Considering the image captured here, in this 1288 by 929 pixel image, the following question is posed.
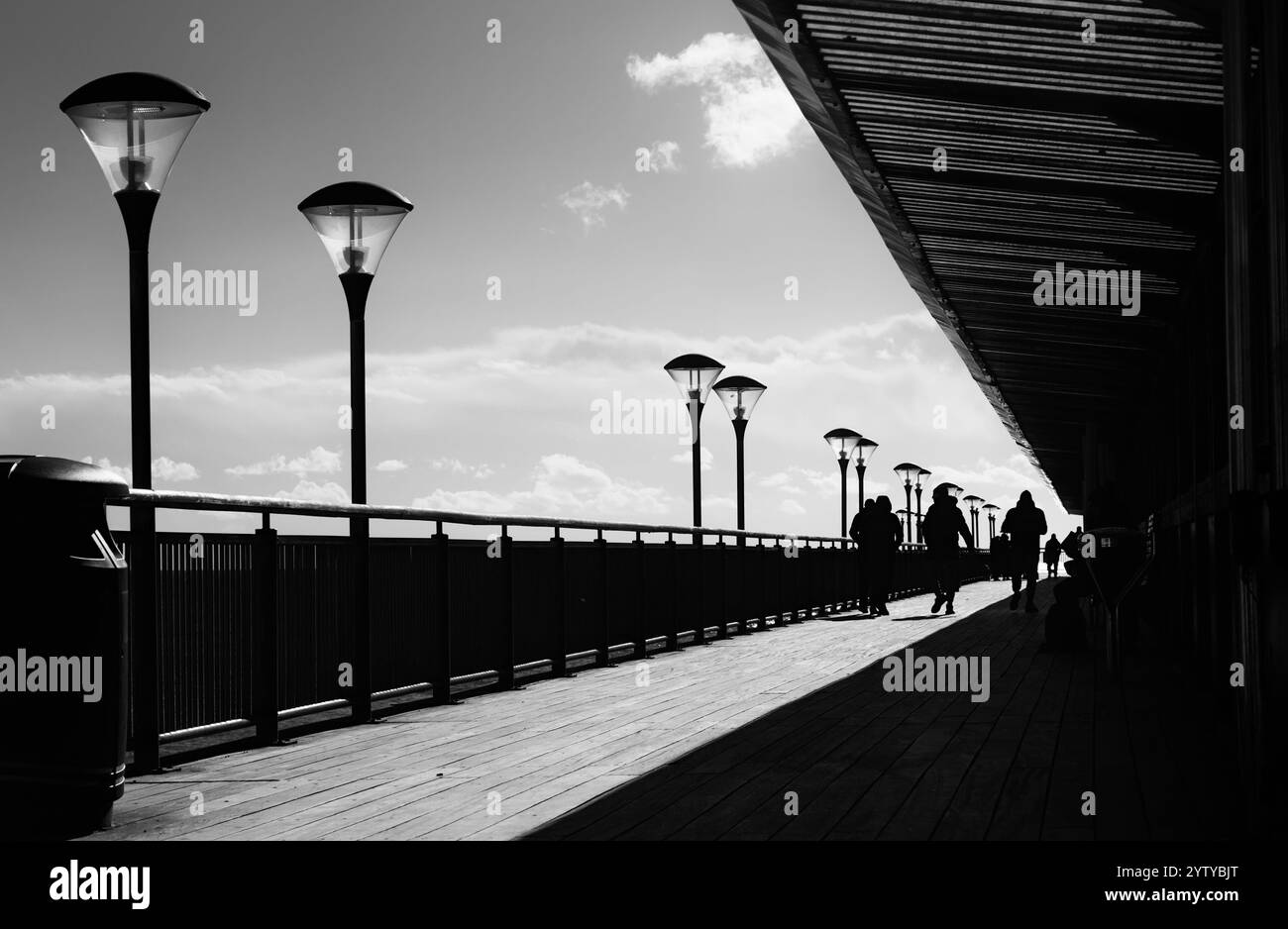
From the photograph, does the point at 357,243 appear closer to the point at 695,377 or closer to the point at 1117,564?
the point at 1117,564

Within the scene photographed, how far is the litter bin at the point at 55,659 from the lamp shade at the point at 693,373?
1315 cm

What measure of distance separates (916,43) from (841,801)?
4661mm

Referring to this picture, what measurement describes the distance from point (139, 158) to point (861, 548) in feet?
57.4

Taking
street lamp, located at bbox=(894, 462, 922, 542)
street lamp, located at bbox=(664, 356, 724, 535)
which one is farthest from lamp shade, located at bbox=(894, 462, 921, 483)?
street lamp, located at bbox=(664, 356, 724, 535)

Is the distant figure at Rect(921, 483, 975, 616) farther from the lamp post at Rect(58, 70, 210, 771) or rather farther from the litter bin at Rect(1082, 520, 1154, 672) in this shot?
the lamp post at Rect(58, 70, 210, 771)

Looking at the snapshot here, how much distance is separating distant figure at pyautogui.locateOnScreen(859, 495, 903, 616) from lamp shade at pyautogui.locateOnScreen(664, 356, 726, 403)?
4728 mm

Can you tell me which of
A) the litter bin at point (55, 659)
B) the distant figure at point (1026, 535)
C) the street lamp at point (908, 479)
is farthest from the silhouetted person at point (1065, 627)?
the street lamp at point (908, 479)

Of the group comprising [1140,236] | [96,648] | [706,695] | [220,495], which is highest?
[1140,236]

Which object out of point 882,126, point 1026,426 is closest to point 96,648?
point 882,126

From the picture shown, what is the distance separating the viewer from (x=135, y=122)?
6.85 metres

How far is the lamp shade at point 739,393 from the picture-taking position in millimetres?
21188

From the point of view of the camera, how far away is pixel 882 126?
9.81 m

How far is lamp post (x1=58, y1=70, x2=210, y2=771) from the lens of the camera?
6727 millimetres
